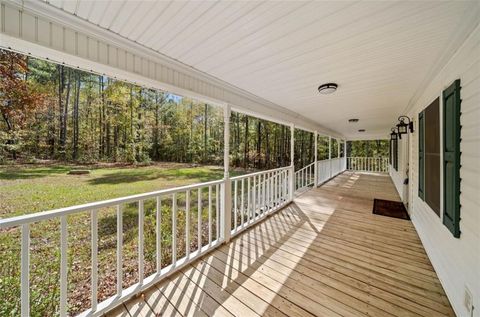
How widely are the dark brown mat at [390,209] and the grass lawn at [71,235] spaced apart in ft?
13.1

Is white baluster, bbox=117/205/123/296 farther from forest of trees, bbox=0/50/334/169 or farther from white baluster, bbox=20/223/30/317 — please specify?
forest of trees, bbox=0/50/334/169

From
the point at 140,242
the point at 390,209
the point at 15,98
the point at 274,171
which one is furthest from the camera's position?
the point at 15,98

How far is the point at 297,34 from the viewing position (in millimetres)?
1674

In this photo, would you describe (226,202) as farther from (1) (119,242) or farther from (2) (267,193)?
(1) (119,242)

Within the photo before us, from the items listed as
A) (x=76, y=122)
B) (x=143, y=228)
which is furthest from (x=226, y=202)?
(x=76, y=122)

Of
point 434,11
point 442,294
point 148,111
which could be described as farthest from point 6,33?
point 148,111

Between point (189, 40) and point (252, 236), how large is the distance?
2.83m

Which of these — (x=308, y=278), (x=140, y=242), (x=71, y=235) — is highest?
(x=140, y=242)

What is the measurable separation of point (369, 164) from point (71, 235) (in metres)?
14.0

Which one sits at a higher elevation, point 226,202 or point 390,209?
point 226,202

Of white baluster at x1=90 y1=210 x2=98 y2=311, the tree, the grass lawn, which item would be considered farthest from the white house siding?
the tree

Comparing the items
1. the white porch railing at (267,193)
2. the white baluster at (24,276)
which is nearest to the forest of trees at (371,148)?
the white porch railing at (267,193)

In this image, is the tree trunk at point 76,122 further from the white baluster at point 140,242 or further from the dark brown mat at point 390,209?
the dark brown mat at point 390,209

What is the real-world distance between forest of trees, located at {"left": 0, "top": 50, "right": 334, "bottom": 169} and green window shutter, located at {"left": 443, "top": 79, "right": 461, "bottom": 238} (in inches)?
119
